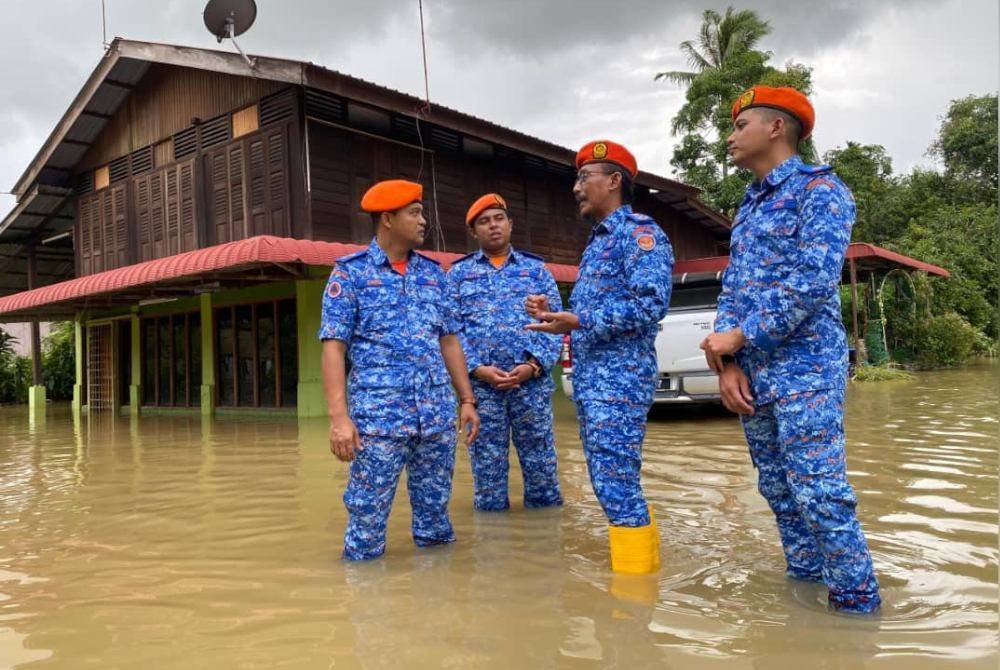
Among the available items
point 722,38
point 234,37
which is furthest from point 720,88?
point 234,37

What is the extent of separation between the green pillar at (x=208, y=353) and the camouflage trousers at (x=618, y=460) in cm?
1140

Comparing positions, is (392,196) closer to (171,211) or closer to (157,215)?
(171,211)

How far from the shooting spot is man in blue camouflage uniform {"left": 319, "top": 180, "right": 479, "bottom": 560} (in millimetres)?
3055

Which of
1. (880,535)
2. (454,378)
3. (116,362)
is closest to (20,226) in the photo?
(116,362)

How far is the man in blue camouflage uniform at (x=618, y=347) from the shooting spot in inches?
113

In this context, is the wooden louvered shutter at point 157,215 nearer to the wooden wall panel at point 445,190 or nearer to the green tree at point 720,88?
the wooden wall panel at point 445,190

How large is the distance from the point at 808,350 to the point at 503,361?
1850 mm

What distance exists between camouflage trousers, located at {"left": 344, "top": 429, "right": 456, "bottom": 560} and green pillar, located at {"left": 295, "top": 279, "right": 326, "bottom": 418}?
25.4 feet

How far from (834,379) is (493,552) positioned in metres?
1.68

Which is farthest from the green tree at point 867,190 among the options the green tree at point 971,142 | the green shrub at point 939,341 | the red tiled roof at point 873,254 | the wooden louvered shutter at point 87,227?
the wooden louvered shutter at point 87,227

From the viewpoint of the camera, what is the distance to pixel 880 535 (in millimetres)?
3344

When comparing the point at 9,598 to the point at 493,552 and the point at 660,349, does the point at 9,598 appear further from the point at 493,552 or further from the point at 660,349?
the point at 660,349

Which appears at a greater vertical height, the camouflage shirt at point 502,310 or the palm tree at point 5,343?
the palm tree at point 5,343

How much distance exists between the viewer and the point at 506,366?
3.94 m
